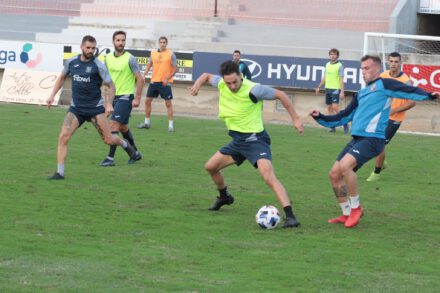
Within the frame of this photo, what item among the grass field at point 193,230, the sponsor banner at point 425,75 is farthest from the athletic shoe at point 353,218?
the sponsor banner at point 425,75

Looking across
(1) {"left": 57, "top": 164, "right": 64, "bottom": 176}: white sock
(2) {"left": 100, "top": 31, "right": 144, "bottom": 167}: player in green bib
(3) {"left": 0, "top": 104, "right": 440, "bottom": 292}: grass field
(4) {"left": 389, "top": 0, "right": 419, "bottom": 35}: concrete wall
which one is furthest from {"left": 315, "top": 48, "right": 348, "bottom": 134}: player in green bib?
(1) {"left": 57, "top": 164, "right": 64, "bottom": 176}: white sock

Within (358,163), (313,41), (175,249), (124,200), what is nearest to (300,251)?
(175,249)

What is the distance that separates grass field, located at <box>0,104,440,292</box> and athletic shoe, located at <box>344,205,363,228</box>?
0.49 ft

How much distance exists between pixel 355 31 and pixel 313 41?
147cm

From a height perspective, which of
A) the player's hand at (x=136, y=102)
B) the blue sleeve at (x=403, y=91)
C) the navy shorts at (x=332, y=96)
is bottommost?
the navy shorts at (x=332, y=96)

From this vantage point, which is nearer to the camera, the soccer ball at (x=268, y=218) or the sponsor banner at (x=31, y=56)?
the soccer ball at (x=268, y=218)

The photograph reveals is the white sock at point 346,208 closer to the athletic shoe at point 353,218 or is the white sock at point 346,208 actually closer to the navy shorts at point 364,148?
the athletic shoe at point 353,218

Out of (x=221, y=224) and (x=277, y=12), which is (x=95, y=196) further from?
(x=277, y=12)

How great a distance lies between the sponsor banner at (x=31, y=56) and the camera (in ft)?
99.4

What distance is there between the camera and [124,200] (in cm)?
1248

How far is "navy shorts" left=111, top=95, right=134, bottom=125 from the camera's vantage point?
53.7 feet

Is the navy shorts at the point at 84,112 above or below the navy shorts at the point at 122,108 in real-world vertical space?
above

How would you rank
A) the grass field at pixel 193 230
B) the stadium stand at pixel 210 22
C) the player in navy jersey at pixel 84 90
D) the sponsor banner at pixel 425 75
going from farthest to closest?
the stadium stand at pixel 210 22, the sponsor banner at pixel 425 75, the player in navy jersey at pixel 84 90, the grass field at pixel 193 230

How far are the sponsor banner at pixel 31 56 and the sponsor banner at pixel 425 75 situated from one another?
1102cm
